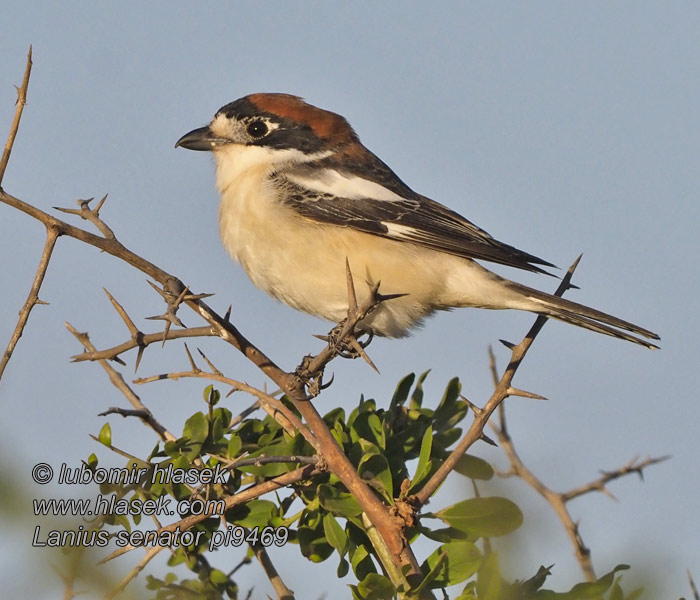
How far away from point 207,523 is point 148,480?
0.72ft

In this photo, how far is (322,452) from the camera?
8.18ft

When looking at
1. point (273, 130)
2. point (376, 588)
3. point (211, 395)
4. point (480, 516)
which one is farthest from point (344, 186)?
point (376, 588)

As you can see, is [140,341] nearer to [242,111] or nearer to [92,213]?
[92,213]

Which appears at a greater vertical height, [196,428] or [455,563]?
[196,428]

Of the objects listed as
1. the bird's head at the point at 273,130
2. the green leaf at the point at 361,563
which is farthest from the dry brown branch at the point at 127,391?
the bird's head at the point at 273,130

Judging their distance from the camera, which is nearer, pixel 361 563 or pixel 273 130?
pixel 361 563

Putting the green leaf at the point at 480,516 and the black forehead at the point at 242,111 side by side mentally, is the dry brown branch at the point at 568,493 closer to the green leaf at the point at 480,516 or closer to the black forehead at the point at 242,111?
the green leaf at the point at 480,516

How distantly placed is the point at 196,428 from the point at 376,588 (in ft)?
2.68

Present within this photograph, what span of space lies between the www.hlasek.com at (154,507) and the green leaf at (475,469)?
0.58 meters

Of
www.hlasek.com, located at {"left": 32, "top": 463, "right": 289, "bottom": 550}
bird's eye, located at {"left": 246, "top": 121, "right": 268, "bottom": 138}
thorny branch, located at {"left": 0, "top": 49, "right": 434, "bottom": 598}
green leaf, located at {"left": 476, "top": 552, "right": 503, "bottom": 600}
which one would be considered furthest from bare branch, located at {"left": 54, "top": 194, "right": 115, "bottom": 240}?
bird's eye, located at {"left": 246, "top": 121, "right": 268, "bottom": 138}

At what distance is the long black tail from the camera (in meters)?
4.02

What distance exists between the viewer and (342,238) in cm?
454

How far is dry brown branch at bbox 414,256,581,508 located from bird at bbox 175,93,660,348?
3.76 feet

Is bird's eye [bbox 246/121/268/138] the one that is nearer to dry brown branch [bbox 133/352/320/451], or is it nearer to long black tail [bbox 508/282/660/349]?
long black tail [bbox 508/282/660/349]
